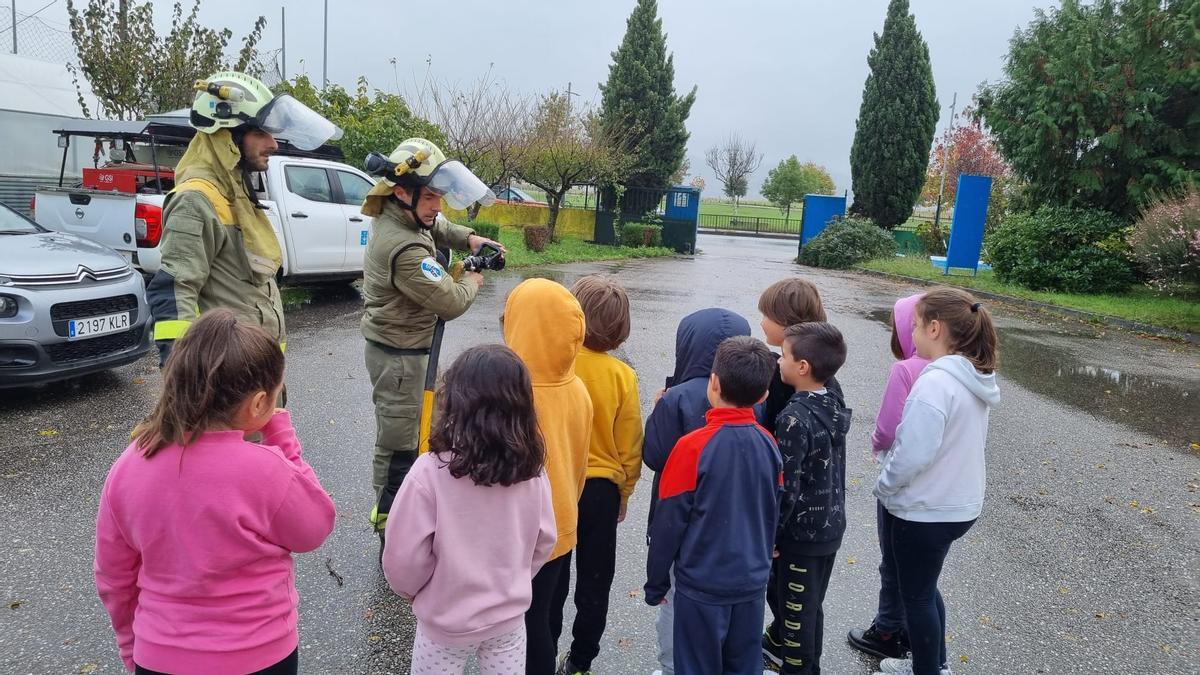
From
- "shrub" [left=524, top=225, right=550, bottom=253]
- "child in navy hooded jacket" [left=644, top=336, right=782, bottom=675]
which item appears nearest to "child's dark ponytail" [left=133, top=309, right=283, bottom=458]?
"child in navy hooded jacket" [left=644, top=336, right=782, bottom=675]

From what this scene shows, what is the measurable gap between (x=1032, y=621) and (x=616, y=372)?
2301mm

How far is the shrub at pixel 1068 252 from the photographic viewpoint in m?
15.0

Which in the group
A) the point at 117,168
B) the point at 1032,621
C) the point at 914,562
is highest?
the point at 117,168

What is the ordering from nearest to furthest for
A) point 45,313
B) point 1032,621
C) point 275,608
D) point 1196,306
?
point 275,608, point 1032,621, point 45,313, point 1196,306

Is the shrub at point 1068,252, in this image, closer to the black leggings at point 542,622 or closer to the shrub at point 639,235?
the shrub at point 639,235

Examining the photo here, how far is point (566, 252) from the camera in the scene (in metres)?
20.2

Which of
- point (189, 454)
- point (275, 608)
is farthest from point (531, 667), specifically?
point (189, 454)

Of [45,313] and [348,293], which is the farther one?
[348,293]

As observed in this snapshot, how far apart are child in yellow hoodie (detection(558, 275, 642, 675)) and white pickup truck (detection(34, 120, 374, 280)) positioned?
550cm

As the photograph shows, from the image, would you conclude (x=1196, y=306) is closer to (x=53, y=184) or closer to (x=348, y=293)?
(x=348, y=293)

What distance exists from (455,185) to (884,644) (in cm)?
260

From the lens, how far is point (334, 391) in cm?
622

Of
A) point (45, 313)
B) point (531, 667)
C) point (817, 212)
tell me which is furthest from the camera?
point (817, 212)

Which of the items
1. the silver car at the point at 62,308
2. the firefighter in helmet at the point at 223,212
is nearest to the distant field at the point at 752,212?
the silver car at the point at 62,308
